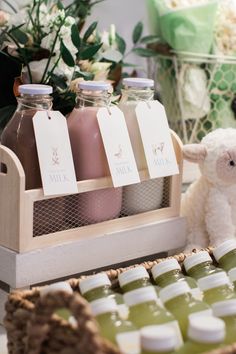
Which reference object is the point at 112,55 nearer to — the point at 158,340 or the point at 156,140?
the point at 156,140

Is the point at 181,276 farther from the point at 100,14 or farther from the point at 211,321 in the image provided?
the point at 100,14

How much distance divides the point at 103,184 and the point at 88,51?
305mm

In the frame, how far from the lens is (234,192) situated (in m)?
1.40

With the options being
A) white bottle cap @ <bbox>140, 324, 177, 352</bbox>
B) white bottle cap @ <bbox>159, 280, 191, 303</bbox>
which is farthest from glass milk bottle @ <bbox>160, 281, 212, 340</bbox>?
white bottle cap @ <bbox>140, 324, 177, 352</bbox>

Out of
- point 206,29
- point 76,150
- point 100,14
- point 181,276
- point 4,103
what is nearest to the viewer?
point 181,276

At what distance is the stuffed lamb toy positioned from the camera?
4.45ft

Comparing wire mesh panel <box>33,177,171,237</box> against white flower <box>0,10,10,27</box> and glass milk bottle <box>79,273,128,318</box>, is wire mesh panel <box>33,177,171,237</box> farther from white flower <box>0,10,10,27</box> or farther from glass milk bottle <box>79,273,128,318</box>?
white flower <box>0,10,10,27</box>

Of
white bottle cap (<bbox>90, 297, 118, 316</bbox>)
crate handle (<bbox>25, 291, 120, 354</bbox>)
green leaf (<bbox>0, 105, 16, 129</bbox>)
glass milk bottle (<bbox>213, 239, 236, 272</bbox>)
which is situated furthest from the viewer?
green leaf (<bbox>0, 105, 16, 129</bbox>)

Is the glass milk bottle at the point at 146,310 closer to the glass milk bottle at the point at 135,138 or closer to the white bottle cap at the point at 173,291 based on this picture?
the white bottle cap at the point at 173,291

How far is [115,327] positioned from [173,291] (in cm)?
11

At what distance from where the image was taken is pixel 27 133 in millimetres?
1175

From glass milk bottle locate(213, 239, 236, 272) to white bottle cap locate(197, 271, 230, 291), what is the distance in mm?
125

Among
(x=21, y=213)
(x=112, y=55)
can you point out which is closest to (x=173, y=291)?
(x=21, y=213)

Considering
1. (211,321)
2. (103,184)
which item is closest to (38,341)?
(211,321)
